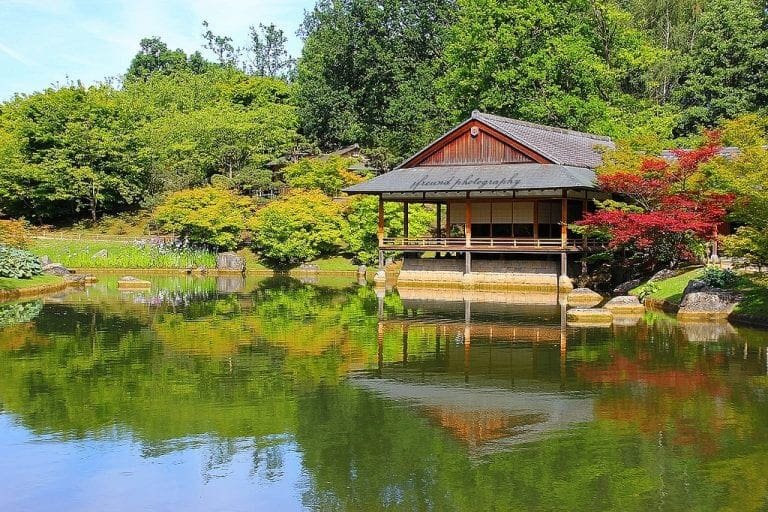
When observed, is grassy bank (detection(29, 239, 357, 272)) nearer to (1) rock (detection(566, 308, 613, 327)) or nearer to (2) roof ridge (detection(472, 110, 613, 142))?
(2) roof ridge (detection(472, 110, 613, 142))

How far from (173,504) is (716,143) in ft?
81.8

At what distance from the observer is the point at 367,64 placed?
59031mm

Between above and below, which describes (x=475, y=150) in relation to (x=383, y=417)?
above

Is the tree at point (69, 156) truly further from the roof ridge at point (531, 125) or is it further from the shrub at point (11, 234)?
the roof ridge at point (531, 125)

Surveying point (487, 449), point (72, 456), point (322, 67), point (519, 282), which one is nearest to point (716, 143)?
point (519, 282)

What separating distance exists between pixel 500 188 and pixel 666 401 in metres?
20.1

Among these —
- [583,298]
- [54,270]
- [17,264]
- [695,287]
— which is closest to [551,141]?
[583,298]

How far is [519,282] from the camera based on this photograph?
33.6m

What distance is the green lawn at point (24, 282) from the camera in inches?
1169

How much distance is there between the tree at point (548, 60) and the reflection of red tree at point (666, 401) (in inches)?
1195

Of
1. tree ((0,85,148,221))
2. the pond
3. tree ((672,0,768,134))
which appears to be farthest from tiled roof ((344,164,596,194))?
tree ((0,85,148,221))

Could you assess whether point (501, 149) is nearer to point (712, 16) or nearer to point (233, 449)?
point (712, 16)

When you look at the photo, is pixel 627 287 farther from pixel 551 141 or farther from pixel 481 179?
pixel 551 141

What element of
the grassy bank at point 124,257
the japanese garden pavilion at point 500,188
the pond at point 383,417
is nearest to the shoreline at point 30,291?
the pond at point 383,417
